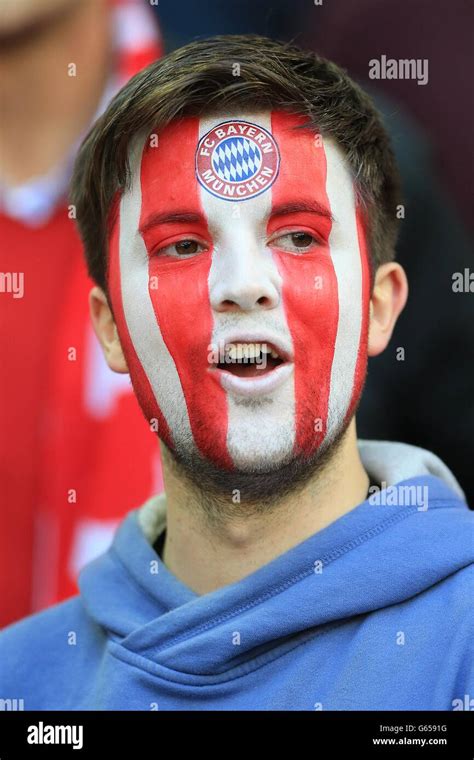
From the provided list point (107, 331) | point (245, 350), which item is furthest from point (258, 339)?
point (107, 331)

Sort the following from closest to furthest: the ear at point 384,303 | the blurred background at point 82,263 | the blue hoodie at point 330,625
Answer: the blue hoodie at point 330,625 → the ear at point 384,303 → the blurred background at point 82,263

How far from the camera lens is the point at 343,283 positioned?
1.98 metres

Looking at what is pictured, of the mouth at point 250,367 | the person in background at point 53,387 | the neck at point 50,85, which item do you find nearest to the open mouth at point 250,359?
the mouth at point 250,367

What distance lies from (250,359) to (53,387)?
1169 mm

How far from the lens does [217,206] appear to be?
1.94 metres

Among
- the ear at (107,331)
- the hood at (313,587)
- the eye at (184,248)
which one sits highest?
the eye at (184,248)

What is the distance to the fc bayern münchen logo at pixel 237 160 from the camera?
1.94 meters

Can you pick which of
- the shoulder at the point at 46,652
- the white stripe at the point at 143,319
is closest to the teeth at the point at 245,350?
the white stripe at the point at 143,319

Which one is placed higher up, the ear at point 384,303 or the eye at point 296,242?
the eye at point 296,242

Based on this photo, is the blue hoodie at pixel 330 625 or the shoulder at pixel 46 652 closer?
the blue hoodie at pixel 330 625

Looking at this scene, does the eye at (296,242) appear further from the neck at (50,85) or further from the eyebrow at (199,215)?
the neck at (50,85)

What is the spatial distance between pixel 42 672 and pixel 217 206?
3.49 ft

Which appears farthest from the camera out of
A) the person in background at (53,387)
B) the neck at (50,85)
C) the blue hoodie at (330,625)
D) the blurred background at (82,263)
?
the person in background at (53,387)

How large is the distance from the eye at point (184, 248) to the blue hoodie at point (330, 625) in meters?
0.58
